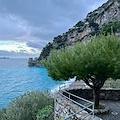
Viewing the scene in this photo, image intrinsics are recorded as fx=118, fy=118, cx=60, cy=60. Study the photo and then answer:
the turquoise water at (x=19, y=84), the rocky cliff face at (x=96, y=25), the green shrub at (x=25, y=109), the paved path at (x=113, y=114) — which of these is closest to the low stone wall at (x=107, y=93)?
the paved path at (x=113, y=114)

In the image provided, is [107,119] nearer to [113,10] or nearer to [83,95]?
[83,95]

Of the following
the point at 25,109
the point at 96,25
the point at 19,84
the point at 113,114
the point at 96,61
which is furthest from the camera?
the point at 96,25

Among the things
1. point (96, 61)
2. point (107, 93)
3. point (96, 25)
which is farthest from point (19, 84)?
point (96, 25)

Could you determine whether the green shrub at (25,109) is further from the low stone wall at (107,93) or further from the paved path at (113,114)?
the paved path at (113,114)

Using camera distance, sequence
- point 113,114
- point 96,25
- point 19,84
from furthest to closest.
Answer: point 96,25, point 19,84, point 113,114

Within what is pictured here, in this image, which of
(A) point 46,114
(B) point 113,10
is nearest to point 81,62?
(A) point 46,114

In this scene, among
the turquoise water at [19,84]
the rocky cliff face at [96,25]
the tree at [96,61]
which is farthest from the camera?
the rocky cliff face at [96,25]

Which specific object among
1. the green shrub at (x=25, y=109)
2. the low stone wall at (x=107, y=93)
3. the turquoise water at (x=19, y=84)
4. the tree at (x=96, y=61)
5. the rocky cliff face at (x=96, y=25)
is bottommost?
the turquoise water at (x=19, y=84)

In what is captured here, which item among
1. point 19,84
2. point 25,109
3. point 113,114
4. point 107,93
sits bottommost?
point 19,84

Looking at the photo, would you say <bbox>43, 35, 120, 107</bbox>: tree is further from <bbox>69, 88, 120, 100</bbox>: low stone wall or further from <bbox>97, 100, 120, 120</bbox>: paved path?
<bbox>69, 88, 120, 100</bbox>: low stone wall

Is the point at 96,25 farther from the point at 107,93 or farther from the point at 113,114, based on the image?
the point at 113,114

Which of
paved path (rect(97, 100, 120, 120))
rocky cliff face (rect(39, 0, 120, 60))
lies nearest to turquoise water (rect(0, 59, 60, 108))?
paved path (rect(97, 100, 120, 120))

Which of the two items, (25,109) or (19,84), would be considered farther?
(19,84)

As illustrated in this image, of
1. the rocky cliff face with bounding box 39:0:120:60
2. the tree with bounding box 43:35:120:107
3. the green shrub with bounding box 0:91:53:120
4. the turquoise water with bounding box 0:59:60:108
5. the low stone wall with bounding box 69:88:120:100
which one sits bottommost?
the turquoise water with bounding box 0:59:60:108
